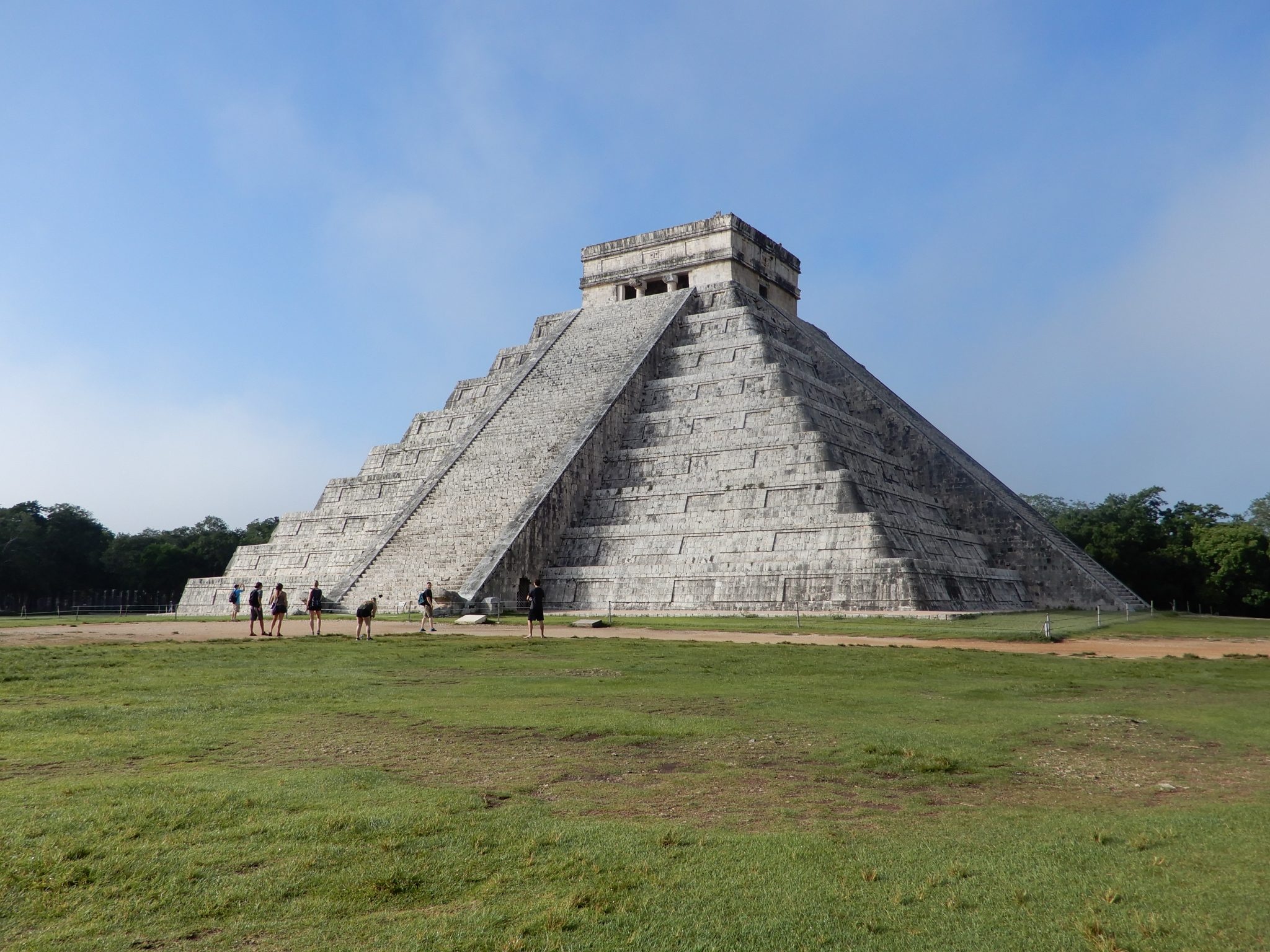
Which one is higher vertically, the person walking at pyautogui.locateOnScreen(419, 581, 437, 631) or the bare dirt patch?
the person walking at pyautogui.locateOnScreen(419, 581, 437, 631)

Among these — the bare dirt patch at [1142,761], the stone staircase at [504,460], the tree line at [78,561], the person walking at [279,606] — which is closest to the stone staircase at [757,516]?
the stone staircase at [504,460]

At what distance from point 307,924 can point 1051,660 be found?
1080cm

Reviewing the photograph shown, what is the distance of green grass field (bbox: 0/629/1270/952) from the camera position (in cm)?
352

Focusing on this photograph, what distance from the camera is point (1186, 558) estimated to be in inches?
1446

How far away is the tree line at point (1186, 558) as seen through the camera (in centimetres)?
3459

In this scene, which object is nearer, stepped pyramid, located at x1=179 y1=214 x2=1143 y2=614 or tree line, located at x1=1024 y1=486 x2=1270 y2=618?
stepped pyramid, located at x1=179 y1=214 x2=1143 y2=614

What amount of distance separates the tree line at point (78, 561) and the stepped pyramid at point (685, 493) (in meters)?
18.9

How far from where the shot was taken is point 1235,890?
12.2ft

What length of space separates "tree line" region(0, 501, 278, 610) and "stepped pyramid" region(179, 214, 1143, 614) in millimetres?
18866

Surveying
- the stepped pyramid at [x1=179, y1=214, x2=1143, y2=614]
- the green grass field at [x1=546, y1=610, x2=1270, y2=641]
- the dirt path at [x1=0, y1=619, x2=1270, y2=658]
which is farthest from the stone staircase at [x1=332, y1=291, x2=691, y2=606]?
the dirt path at [x1=0, y1=619, x2=1270, y2=658]

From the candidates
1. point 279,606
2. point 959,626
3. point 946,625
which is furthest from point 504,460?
point 959,626

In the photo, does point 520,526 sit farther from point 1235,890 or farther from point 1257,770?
point 1235,890

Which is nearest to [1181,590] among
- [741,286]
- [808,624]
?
[741,286]

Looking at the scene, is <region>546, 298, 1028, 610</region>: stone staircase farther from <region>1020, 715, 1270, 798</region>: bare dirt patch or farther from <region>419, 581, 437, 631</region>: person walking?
<region>1020, 715, 1270, 798</region>: bare dirt patch
